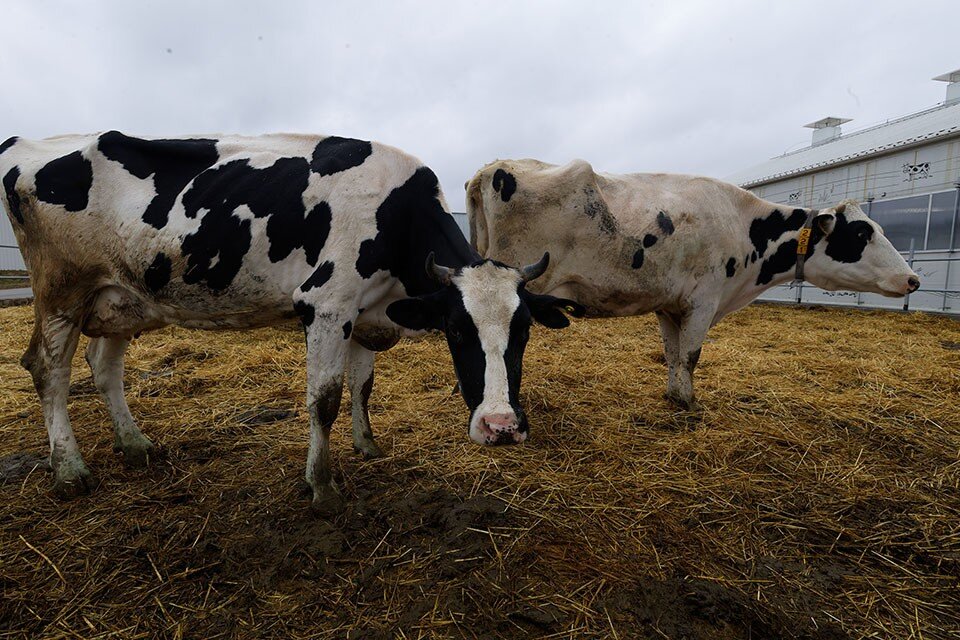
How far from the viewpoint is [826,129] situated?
22.7 m

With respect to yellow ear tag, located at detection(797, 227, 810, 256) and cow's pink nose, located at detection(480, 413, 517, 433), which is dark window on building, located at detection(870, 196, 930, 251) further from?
cow's pink nose, located at detection(480, 413, 517, 433)

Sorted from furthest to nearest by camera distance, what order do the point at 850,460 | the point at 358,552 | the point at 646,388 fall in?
1. the point at 646,388
2. the point at 850,460
3. the point at 358,552

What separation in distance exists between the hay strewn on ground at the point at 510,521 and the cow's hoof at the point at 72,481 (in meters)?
0.08

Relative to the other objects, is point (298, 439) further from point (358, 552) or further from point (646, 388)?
point (646, 388)

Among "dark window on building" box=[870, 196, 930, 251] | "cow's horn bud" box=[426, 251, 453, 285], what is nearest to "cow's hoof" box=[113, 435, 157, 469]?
"cow's horn bud" box=[426, 251, 453, 285]

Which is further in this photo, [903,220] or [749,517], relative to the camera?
[903,220]

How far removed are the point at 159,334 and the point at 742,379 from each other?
849 centimetres

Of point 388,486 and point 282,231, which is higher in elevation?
point 282,231

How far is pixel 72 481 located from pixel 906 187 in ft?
61.3

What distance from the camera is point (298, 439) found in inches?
156

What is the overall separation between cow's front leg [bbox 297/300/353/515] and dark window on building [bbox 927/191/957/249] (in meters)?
14.8

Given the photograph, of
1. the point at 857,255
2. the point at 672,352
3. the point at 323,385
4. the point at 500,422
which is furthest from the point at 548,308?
the point at 857,255

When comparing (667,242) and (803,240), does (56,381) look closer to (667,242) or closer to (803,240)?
(667,242)

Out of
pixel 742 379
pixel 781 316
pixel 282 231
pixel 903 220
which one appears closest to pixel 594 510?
pixel 282 231
